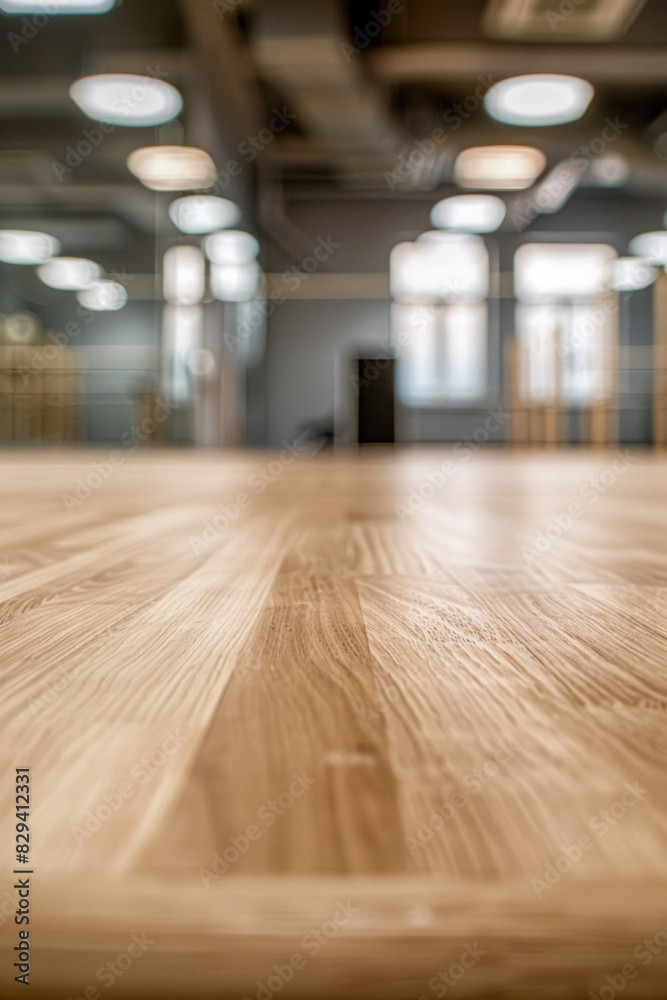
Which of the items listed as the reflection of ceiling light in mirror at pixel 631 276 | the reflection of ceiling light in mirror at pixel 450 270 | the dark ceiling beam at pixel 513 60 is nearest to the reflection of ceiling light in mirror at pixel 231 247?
the dark ceiling beam at pixel 513 60

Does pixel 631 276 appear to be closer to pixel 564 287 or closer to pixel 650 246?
pixel 650 246

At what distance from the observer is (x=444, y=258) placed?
23.0ft

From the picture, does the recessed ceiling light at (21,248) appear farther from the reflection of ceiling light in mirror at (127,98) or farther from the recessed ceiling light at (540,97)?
the recessed ceiling light at (540,97)

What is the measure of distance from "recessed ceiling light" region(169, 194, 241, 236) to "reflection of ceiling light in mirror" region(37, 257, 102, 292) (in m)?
0.59

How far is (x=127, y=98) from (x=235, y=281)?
1683 mm

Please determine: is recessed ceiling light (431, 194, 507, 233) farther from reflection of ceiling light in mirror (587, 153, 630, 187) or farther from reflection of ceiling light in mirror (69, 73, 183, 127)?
reflection of ceiling light in mirror (69, 73, 183, 127)

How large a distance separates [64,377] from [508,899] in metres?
4.86

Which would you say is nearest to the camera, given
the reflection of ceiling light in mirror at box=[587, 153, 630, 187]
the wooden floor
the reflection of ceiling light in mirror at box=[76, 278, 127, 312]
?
the wooden floor

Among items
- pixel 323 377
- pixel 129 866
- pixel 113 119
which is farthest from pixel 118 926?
pixel 323 377

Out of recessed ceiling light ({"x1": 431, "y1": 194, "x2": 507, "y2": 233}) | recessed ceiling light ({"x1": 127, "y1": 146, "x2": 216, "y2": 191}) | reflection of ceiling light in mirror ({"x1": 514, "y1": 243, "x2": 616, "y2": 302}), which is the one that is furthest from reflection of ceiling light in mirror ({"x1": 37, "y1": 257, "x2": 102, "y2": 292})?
reflection of ceiling light in mirror ({"x1": 514, "y1": 243, "x2": 616, "y2": 302})

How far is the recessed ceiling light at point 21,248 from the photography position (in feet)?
15.0

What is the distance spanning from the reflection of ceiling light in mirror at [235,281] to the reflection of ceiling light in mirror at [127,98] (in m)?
0.92

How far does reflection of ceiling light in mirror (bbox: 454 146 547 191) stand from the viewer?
549cm

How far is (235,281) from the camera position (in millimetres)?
5625
